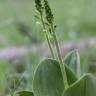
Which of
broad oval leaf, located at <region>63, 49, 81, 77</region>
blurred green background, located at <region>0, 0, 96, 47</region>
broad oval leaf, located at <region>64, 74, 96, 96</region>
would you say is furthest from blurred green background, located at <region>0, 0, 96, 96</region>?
broad oval leaf, located at <region>64, 74, 96, 96</region>

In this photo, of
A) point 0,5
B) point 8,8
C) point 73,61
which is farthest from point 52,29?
point 0,5

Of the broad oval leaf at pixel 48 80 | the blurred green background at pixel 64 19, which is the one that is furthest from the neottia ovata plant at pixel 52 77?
the blurred green background at pixel 64 19

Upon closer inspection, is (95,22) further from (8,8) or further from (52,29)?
(52,29)

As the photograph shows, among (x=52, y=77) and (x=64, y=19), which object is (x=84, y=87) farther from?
(x=64, y=19)

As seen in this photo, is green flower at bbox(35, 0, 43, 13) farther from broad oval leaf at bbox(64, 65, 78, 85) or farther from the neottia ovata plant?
broad oval leaf at bbox(64, 65, 78, 85)

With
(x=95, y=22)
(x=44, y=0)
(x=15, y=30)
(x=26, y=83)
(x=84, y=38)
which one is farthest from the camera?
(x=95, y=22)

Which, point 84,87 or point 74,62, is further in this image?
point 74,62

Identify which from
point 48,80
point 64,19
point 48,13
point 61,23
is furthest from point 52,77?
point 64,19
